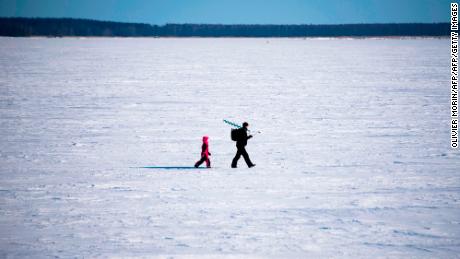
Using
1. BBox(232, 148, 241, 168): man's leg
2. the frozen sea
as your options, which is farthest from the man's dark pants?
the frozen sea

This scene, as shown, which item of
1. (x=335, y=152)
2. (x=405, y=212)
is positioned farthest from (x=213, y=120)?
(x=405, y=212)

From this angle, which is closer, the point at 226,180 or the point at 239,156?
the point at 226,180

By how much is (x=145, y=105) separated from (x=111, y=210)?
412 inches

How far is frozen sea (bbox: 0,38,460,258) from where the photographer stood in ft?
19.5

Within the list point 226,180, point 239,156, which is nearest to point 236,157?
point 239,156

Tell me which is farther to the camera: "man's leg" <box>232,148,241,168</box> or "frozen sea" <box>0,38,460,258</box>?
"man's leg" <box>232,148,241,168</box>

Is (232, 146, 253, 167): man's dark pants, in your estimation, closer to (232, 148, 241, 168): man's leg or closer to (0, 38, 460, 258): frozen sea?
(232, 148, 241, 168): man's leg

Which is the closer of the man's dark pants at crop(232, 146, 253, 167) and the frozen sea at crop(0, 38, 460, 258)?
the frozen sea at crop(0, 38, 460, 258)

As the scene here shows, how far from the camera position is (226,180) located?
8508 mm

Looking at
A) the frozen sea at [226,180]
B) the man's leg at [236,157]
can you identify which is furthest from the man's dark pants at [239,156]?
the frozen sea at [226,180]

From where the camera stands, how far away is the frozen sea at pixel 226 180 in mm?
5938

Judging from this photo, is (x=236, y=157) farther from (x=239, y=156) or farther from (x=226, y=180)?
(x=226, y=180)

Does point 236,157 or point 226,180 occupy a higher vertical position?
point 236,157

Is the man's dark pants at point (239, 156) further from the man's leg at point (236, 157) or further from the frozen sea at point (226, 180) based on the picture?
the frozen sea at point (226, 180)
